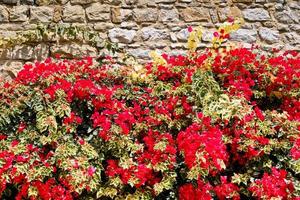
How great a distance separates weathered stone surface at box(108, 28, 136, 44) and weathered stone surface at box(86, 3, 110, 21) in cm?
17

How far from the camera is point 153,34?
4.89 metres

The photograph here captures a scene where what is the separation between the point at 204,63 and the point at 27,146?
1.70 meters

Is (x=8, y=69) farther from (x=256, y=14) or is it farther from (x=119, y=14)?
(x=256, y=14)

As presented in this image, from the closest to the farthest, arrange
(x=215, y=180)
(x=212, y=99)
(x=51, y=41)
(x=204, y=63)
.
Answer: (x=215, y=180), (x=212, y=99), (x=204, y=63), (x=51, y=41)

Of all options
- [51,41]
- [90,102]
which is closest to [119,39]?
[51,41]

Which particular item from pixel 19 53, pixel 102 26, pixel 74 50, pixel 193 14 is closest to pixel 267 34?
pixel 193 14

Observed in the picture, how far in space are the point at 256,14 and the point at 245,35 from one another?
0.27m

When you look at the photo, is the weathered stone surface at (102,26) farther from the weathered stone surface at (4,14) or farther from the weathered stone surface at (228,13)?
the weathered stone surface at (228,13)

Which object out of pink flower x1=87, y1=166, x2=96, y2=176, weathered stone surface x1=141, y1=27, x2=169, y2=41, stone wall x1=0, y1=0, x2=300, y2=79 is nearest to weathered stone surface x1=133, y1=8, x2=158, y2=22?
stone wall x1=0, y1=0, x2=300, y2=79

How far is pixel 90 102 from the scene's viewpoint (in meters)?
3.48

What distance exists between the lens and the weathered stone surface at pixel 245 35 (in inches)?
194

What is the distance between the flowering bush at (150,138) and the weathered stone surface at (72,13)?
120 centimetres

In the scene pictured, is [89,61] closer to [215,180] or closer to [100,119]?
[100,119]

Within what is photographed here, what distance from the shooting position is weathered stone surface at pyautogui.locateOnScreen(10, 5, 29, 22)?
15.8 ft
